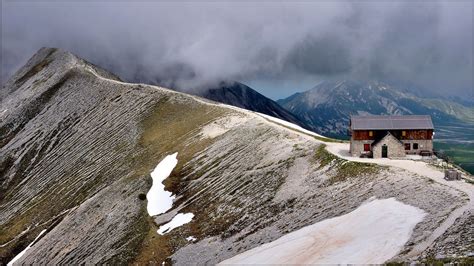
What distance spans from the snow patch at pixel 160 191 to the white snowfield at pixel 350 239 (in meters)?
28.3

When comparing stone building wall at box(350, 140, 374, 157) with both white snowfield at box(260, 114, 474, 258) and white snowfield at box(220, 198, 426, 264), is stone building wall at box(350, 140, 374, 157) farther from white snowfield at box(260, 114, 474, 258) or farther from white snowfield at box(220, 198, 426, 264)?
white snowfield at box(220, 198, 426, 264)

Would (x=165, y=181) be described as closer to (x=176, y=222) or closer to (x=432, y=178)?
(x=176, y=222)

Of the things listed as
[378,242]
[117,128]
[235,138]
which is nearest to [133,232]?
[235,138]

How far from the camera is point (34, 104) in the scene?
168m

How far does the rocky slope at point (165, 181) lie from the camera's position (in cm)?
6238

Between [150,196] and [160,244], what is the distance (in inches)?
692

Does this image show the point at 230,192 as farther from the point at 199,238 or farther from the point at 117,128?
the point at 117,128

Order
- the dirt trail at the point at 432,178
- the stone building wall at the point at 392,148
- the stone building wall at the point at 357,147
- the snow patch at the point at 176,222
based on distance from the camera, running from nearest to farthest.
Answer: the dirt trail at the point at 432,178 → the snow patch at the point at 176,222 → the stone building wall at the point at 392,148 → the stone building wall at the point at 357,147

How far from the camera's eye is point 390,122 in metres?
86.8

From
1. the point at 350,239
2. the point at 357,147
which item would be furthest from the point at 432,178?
the point at 357,147

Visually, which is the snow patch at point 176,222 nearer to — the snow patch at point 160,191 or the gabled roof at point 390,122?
the snow patch at point 160,191

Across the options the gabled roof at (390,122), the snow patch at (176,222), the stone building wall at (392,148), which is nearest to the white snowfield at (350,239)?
the snow patch at (176,222)

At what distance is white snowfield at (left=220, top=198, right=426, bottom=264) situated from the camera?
43.2m

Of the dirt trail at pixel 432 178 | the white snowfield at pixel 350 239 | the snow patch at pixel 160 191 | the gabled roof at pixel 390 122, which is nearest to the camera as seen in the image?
the dirt trail at pixel 432 178
